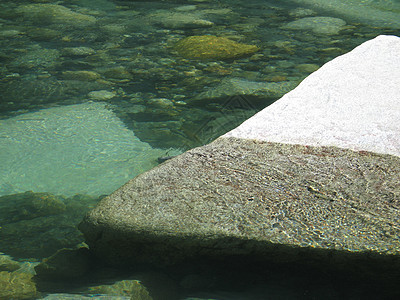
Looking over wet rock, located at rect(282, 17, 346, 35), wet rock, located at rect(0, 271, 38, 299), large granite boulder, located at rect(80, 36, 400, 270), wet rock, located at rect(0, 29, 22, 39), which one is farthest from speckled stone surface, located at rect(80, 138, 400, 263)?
wet rock, located at rect(0, 29, 22, 39)

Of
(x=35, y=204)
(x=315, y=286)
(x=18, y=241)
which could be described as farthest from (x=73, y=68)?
(x=315, y=286)

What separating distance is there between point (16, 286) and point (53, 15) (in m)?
4.87

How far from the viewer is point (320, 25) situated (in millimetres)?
5719

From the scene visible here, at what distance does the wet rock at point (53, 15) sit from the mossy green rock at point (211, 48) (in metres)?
1.51

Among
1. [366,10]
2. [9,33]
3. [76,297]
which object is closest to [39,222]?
[76,297]

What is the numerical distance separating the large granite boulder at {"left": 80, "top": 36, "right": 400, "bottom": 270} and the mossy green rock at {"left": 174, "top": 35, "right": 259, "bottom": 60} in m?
2.41

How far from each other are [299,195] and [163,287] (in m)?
0.62

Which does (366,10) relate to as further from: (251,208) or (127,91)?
(251,208)

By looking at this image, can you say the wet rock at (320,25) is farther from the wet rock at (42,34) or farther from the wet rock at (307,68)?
the wet rock at (42,34)

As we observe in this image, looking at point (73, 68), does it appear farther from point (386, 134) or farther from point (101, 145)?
point (386, 134)

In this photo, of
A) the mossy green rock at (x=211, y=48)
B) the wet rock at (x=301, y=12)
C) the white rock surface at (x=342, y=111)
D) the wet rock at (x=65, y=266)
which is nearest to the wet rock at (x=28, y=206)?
the wet rock at (x=65, y=266)

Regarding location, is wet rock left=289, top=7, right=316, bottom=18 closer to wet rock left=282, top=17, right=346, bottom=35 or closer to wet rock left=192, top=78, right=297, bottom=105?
wet rock left=282, top=17, right=346, bottom=35

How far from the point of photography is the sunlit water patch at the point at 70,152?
109 inches

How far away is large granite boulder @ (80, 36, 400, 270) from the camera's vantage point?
5.15 feet
